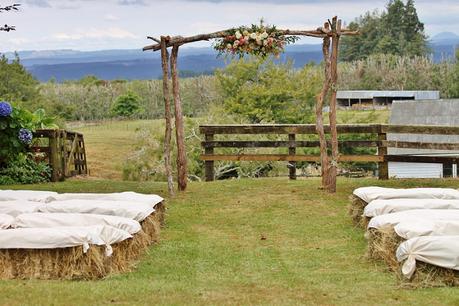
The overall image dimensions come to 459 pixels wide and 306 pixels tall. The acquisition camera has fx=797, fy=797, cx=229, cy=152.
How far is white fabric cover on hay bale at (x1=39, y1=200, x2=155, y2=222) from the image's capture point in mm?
10133

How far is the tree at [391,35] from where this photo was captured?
10612 cm

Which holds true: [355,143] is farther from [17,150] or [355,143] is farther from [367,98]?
[367,98]

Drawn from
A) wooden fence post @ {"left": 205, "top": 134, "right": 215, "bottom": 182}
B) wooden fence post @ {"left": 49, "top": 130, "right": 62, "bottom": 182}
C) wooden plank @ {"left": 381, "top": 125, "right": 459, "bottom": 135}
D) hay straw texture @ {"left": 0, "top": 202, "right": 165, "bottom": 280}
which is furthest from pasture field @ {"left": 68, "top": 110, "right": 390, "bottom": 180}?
hay straw texture @ {"left": 0, "top": 202, "right": 165, "bottom": 280}

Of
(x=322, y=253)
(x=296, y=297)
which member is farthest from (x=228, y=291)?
(x=322, y=253)

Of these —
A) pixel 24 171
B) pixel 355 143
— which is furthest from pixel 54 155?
pixel 355 143

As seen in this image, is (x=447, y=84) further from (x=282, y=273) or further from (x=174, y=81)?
(x=282, y=273)

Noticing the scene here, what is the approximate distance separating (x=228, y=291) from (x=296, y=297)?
2.26 ft

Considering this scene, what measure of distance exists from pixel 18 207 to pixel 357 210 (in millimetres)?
5040

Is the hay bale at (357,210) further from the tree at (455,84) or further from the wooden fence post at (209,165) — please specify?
the tree at (455,84)

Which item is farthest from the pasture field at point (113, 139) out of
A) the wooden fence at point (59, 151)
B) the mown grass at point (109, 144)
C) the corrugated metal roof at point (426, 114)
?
the wooden fence at point (59, 151)

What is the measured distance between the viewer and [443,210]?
9844 millimetres

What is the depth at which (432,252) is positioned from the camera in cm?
797

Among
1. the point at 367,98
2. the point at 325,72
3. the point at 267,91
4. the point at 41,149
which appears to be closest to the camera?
the point at 325,72

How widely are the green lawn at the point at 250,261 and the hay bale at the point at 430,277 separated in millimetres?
178
